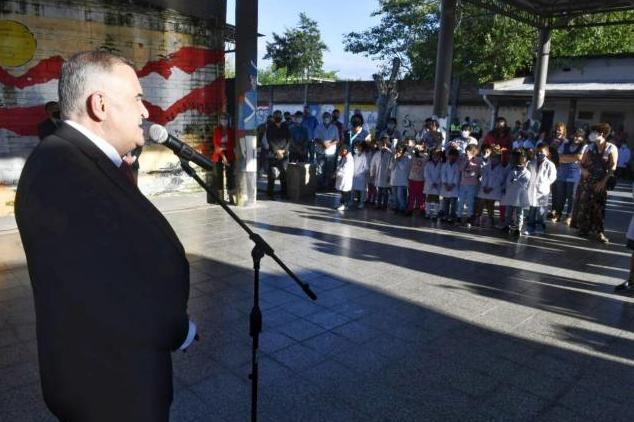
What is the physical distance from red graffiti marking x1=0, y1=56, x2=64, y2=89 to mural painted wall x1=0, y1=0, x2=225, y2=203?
1 centimetres

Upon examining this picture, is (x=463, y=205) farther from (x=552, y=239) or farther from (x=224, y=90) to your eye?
(x=224, y=90)

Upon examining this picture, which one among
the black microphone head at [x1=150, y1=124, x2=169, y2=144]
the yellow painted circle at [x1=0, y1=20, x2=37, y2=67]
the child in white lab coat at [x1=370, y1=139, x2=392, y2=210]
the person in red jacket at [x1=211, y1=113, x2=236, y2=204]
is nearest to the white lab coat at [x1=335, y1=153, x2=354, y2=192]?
the child in white lab coat at [x1=370, y1=139, x2=392, y2=210]

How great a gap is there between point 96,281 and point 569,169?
9.72 metres

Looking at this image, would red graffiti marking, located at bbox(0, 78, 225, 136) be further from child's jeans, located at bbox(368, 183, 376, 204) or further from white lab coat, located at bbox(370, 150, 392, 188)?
child's jeans, located at bbox(368, 183, 376, 204)

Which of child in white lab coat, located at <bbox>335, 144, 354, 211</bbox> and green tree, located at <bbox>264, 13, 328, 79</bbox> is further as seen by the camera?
green tree, located at <bbox>264, 13, 328, 79</bbox>

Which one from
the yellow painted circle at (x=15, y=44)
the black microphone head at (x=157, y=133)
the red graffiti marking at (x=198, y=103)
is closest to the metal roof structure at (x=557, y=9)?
the red graffiti marking at (x=198, y=103)

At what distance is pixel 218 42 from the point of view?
9.85m

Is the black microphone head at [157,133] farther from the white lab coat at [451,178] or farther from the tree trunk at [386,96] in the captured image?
the tree trunk at [386,96]

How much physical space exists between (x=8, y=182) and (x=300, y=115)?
720 cm

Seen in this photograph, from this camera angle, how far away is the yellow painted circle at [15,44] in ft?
23.4

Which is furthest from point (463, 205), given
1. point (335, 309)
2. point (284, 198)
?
point (335, 309)

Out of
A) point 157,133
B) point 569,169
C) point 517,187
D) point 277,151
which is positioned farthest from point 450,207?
point 157,133

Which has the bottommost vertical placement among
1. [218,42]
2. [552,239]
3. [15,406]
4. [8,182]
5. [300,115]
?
[15,406]

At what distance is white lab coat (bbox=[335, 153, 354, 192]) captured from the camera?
32.8 feet
